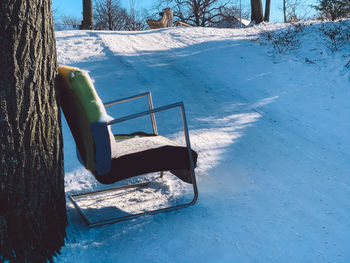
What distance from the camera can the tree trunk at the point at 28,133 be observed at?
2.02m

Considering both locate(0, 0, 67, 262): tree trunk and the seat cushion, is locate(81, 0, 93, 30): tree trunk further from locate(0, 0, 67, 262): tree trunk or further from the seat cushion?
locate(0, 0, 67, 262): tree trunk

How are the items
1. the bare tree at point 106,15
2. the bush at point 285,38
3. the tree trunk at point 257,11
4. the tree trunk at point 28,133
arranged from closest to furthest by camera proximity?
1. the tree trunk at point 28,133
2. the bush at point 285,38
3. the tree trunk at point 257,11
4. the bare tree at point 106,15

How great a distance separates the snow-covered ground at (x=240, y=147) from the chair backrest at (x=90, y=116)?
519 mm

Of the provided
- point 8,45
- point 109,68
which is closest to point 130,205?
point 8,45

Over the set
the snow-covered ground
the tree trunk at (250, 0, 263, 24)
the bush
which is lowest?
the snow-covered ground

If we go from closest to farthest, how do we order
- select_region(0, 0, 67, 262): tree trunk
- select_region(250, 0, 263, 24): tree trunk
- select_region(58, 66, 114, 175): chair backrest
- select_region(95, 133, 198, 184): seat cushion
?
select_region(0, 0, 67, 262): tree trunk
select_region(58, 66, 114, 175): chair backrest
select_region(95, 133, 198, 184): seat cushion
select_region(250, 0, 263, 24): tree trunk

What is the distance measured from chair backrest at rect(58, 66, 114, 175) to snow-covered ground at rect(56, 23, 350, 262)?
0.52 metres

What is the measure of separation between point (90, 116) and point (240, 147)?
2.09 meters

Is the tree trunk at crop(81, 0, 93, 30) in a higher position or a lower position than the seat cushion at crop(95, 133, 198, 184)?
higher

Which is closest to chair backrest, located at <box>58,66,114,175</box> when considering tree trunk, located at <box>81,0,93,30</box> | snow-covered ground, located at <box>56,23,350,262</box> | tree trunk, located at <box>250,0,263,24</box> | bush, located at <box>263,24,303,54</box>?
snow-covered ground, located at <box>56,23,350,262</box>

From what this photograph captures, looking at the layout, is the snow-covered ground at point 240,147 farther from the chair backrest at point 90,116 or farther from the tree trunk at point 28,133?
the chair backrest at point 90,116

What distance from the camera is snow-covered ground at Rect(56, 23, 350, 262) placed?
8.11 ft

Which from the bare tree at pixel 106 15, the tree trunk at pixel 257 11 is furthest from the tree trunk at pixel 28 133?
the bare tree at pixel 106 15

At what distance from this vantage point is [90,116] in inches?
92.1
